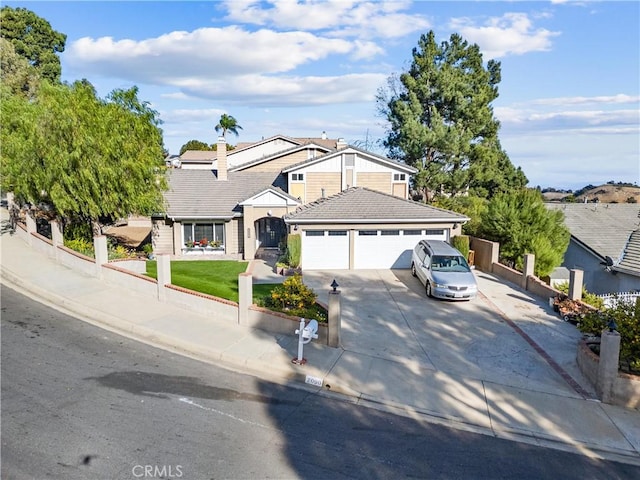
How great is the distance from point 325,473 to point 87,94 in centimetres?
1801

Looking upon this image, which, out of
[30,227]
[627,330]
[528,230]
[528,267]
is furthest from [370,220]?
[30,227]

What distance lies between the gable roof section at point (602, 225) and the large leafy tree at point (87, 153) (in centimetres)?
2105

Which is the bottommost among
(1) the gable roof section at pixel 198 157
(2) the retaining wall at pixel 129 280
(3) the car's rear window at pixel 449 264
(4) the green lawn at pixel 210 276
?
(4) the green lawn at pixel 210 276

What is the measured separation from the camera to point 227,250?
82.0 ft

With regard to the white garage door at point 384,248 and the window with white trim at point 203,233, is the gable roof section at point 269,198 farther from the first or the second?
the white garage door at point 384,248

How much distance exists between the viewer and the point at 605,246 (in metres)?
24.6

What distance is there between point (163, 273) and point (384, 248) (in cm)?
1095

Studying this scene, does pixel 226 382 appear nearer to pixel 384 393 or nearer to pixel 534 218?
pixel 384 393

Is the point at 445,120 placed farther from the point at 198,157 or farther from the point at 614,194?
the point at 614,194

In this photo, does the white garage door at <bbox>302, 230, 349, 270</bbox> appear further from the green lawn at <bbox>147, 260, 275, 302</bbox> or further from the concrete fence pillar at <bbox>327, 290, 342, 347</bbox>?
the concrete fence pillar at <bbox>327, 290, 342, 347</bbox>

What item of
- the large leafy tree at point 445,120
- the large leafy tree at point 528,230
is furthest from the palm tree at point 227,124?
the large leafy tree at point 528,230

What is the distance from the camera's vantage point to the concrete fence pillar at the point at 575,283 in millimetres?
15612

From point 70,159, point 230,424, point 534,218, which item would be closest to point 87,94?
point 70,159

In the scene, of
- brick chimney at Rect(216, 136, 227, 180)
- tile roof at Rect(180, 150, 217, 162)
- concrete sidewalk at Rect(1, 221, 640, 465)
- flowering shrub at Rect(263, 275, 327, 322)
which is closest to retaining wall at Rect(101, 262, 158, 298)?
concrete sidewalk at Rect(1, 221, 640, 465)
